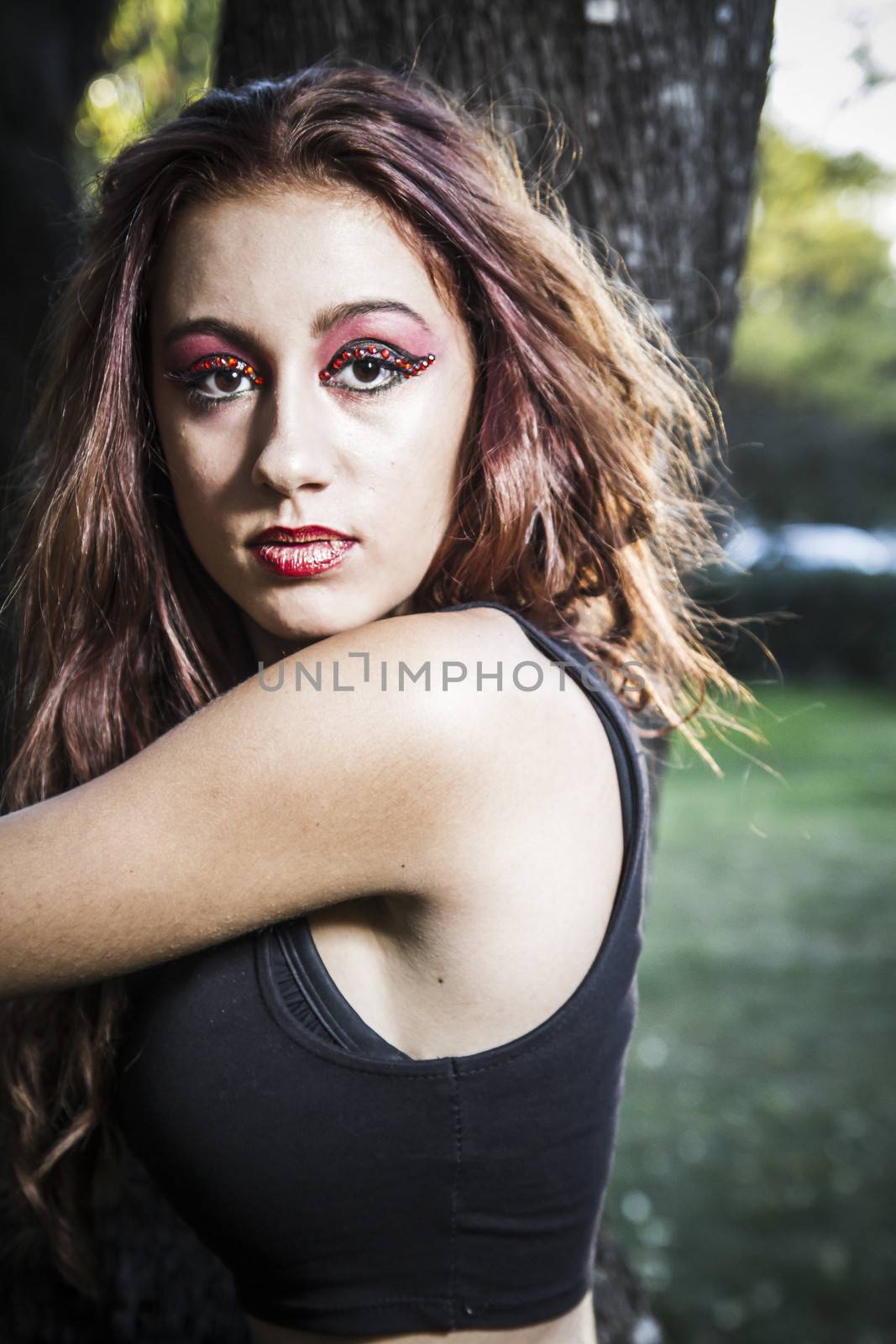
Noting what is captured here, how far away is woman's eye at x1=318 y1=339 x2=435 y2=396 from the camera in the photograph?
59.4 inches

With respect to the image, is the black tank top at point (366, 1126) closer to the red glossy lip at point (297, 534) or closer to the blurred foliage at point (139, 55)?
the red glossy lip at point (297, 534)

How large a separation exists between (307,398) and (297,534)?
0.56 ft

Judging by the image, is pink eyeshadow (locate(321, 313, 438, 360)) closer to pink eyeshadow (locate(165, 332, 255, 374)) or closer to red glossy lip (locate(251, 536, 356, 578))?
pink eyeshadow (locate(165, 332, 255, 374))

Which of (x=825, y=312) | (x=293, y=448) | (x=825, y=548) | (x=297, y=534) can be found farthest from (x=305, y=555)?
(x=825, y=312)

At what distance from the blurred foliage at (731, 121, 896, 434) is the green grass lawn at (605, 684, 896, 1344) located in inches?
714

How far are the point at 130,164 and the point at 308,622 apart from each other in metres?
0.71

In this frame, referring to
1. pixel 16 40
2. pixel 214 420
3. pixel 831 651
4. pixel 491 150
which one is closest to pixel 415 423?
pixel 214 420

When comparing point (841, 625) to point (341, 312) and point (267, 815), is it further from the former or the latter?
point (267, 815)

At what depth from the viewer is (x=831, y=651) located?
16234mm

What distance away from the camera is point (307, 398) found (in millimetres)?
1501

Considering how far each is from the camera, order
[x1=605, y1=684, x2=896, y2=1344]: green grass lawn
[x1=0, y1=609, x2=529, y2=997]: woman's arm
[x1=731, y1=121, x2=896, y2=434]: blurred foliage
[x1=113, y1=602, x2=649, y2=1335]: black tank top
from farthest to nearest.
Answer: [x1=731, y1=121, x2=896, y2=434]: blurred foliage < [x1=605, y1=684, x2=896, y2=1344]: green grass lawn < [x1=113, y1=602, x2=649, y2=1335]: black tank top < [x1=0, y1=609, x2=529, y2=997]: woman's arm

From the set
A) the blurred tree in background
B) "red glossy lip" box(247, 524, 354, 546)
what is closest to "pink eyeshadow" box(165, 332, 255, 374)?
"red glossy lip" box(247, 524, 354, 546)

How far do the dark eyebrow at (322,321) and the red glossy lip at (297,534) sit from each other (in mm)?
233

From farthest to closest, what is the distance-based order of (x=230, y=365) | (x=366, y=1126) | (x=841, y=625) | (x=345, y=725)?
(x=841, y=625), (x=230, y=365), (x=366, y=1126), (x=345, y=725)
